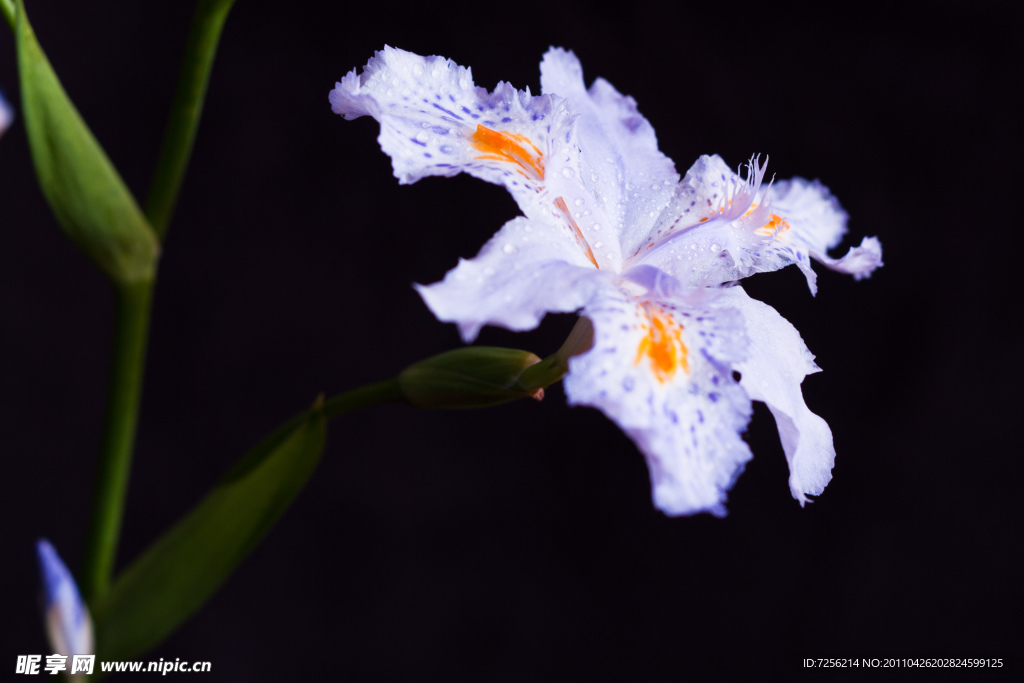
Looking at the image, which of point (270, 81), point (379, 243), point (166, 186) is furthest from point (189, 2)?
point (166, 186)

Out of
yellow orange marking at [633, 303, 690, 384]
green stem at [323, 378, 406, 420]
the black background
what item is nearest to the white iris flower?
yellow orange marking at [633, 303, 690, 384]

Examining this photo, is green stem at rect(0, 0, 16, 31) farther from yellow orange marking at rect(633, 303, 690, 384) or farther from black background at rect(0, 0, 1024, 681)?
black background at rect(0, 0, 1024, 681)

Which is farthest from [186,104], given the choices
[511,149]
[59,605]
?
[59,605]

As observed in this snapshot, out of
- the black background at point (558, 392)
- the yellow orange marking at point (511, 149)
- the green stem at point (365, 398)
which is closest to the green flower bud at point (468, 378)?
the green stem at point (365, 398)

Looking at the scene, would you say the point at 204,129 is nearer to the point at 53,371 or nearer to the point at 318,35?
the point at 318,35

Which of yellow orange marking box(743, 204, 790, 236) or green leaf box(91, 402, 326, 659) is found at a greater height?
yellow orange marking box(743, 204, 790, 236)

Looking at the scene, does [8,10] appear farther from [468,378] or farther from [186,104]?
[468,378]
